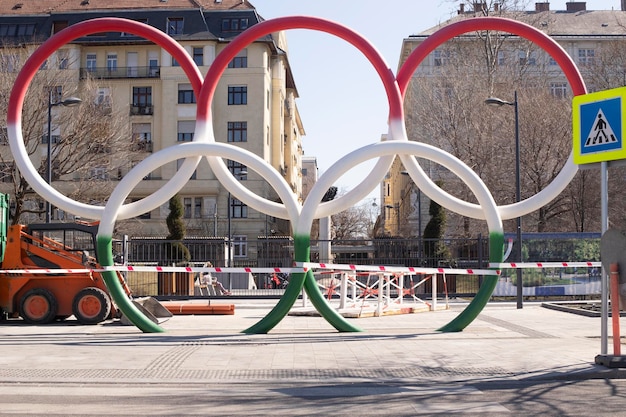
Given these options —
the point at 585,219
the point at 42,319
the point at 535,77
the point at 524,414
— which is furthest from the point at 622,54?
the point at 524,414

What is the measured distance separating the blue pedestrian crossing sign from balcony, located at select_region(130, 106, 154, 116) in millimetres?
47527

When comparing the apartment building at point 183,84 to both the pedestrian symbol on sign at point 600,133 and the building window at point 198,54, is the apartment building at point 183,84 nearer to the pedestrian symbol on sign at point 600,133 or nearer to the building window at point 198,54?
the building window at point 198,54

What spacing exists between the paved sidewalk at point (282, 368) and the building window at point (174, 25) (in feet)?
141

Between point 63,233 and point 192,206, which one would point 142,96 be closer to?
point 192,206

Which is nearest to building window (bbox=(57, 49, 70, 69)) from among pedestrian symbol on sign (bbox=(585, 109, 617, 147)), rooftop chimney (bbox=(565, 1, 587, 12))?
pedestrian symbol on sign (bbox=(585, 109, 617, 147))

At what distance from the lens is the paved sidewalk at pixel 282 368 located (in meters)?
8.77

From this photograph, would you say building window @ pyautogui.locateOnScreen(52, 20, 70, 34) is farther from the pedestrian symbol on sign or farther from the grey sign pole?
the grey sign pole

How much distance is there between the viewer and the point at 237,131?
57250mm

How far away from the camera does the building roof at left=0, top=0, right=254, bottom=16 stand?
58.6m

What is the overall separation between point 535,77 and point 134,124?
2720 cm

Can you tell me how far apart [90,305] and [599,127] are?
11631 mm

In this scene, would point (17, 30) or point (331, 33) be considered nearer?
point (331, 33)

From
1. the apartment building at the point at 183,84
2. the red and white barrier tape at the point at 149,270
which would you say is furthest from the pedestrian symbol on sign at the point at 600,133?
the apartment building at the point at 183,84

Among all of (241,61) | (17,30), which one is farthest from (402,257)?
(17,30)
